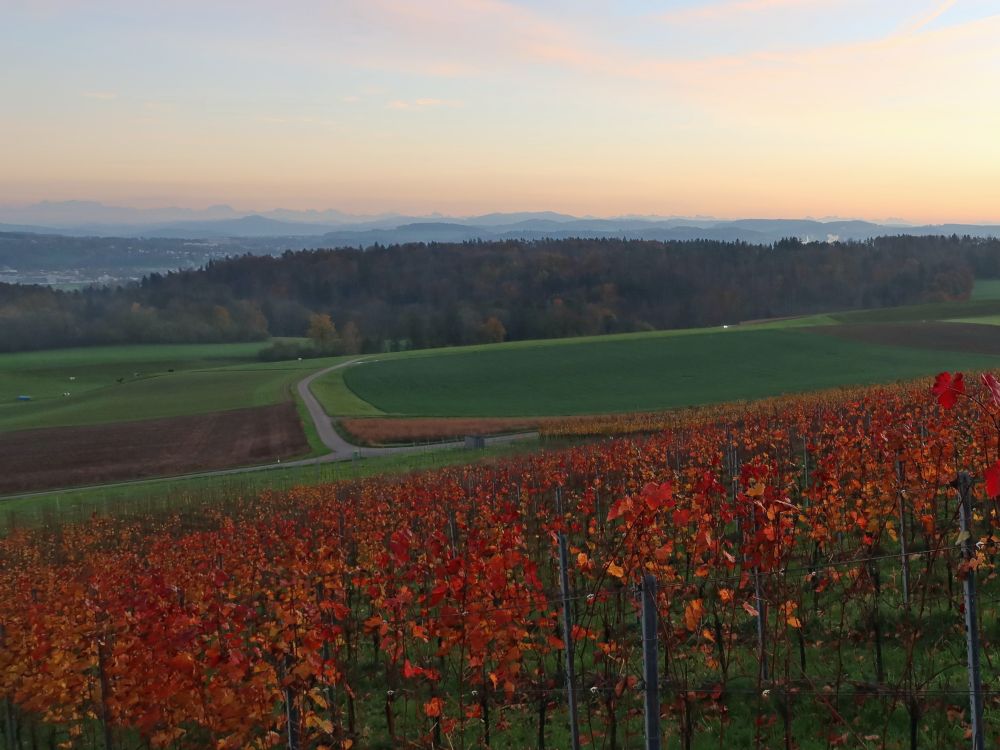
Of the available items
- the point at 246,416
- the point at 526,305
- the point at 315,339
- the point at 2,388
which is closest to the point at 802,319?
the point at 526,305

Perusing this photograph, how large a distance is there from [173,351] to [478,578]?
325 ft

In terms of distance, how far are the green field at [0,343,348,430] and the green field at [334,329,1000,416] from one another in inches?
363

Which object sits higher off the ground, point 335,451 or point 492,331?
point 492,331

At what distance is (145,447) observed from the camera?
45.8 m

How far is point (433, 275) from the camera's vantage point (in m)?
135

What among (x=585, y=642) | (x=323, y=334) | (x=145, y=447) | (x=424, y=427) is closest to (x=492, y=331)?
(x=323, y=334)

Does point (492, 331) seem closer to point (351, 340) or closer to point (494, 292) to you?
point (351, 340)

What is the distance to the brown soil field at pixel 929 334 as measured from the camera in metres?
63.1

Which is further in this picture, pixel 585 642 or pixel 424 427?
pixel 424 427

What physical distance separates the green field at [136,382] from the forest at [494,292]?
9.51 meters

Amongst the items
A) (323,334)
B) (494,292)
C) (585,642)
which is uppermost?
(494,292)

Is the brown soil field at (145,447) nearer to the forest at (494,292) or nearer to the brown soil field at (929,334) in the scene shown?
the forest at (494,292)

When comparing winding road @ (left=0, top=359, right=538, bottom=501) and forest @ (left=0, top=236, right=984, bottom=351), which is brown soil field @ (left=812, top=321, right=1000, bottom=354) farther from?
winding road @ (left=0, top=359, right=538, bottom=501)

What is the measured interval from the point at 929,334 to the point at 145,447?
57.6 meters
